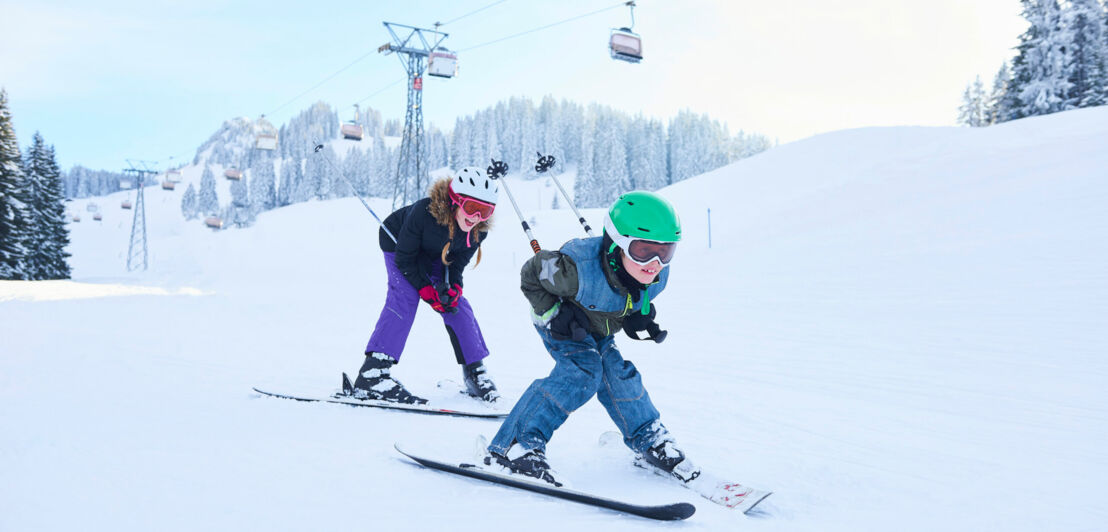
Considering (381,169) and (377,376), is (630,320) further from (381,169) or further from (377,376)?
(381,169)

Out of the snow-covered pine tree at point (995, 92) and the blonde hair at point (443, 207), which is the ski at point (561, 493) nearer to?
the blonde hair at point (443, 207)

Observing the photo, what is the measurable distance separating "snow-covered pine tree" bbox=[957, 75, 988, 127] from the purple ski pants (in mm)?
74762

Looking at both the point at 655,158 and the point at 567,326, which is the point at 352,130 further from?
the point at 655,158

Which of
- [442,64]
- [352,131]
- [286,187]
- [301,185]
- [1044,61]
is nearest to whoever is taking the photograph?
[442,64]

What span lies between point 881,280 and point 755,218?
1106 centimetres

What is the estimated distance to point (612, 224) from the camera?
280 cm

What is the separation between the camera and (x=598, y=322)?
295cm

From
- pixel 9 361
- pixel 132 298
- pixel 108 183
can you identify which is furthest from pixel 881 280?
pixel 108 183

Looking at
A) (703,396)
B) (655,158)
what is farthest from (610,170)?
(703,396)

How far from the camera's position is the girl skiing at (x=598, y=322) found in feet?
9.00

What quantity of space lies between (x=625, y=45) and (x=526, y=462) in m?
16.2

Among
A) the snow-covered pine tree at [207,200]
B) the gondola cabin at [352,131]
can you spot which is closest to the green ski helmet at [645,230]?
the gondola cabin at [352,131]

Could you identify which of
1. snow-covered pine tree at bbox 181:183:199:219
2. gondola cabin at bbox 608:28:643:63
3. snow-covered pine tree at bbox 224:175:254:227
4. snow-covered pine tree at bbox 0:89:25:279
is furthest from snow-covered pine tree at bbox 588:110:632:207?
snow-covered pine tree at bbox 181:183:199:219

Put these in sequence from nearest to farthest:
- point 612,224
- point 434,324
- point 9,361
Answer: point 612,224
point 9,361
point 434,324
